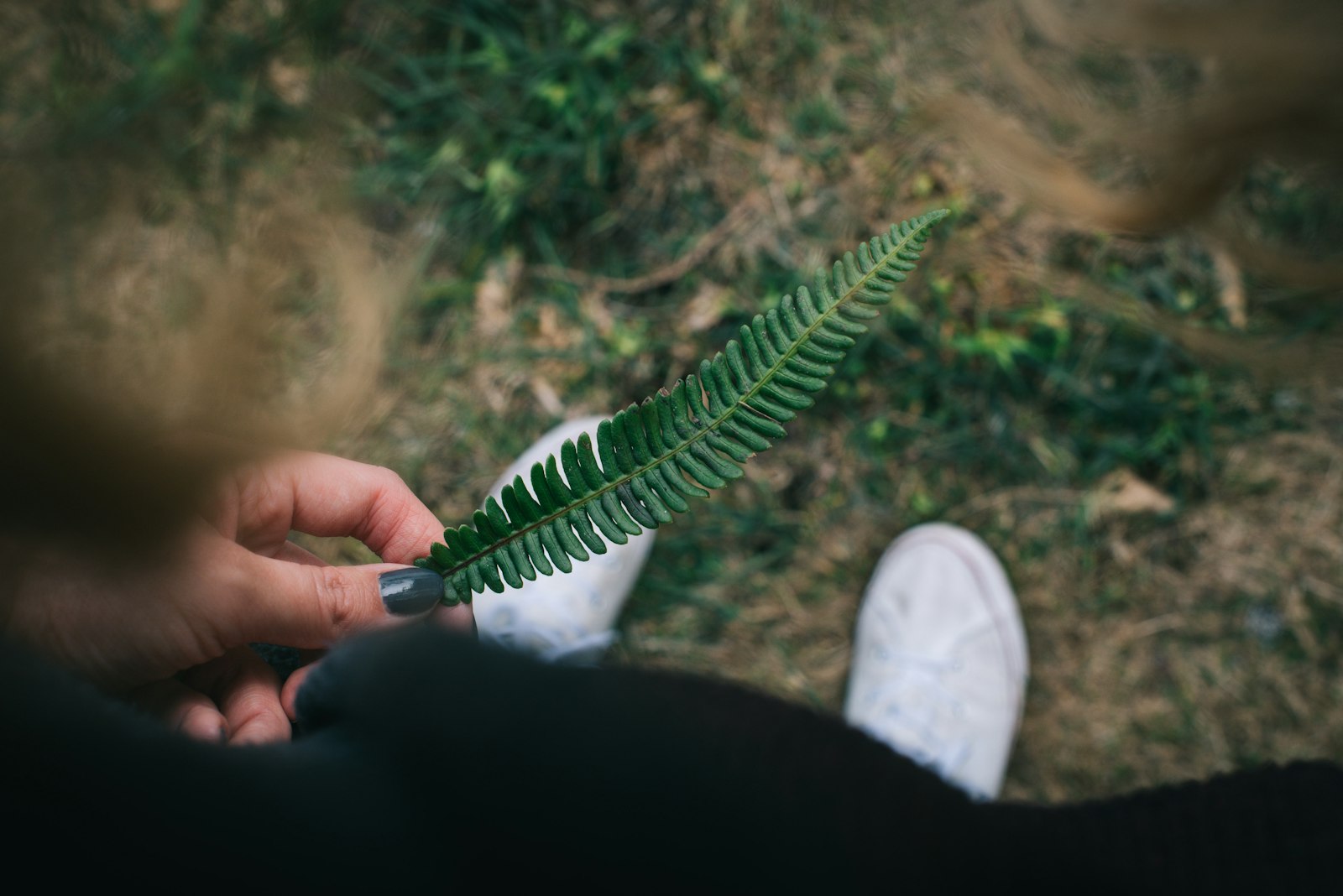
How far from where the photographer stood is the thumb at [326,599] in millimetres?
1105

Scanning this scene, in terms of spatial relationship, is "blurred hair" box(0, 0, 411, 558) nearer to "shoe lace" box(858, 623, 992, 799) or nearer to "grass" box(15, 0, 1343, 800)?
"grass" box(15, 0, 1343, 800)

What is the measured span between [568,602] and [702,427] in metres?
1.36

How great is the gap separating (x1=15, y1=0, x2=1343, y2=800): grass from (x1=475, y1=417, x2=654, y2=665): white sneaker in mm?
76

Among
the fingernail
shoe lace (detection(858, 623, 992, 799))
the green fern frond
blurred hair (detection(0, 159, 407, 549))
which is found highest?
blurred hair (detection(0, 159, 407, 549))

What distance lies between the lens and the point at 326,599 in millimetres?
1142

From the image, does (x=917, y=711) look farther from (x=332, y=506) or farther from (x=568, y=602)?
(x=332, y=506)

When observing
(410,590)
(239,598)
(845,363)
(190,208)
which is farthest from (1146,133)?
(190,208)

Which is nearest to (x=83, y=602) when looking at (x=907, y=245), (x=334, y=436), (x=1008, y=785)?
(x=907, y=245)

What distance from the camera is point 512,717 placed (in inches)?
38.5

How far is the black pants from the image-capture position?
2.49ft

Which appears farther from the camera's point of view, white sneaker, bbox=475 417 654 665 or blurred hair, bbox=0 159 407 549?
white sneaker, bbox=475 417 654 665

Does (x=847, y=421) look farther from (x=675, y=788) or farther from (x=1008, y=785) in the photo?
(x=675, y=788)

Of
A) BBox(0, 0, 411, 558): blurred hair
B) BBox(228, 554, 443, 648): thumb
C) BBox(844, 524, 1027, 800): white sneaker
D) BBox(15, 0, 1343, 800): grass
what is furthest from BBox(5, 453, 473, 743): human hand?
BBox(844, 524, 1027, 800): white sneaker

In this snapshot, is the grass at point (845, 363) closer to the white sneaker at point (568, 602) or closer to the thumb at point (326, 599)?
the white sneaker at point (568, 602)
